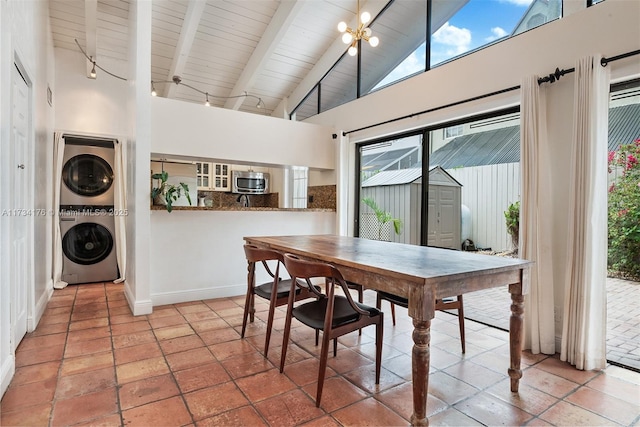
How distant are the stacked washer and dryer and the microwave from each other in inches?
87.7

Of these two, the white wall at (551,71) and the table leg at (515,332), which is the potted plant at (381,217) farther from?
the table leg at (515,332)

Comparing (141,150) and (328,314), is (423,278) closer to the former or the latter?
(328,314)

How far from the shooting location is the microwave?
21.5 feet

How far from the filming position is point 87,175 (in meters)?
4.62

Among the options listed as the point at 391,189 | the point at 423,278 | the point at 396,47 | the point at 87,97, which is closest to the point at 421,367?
the point at 423,278

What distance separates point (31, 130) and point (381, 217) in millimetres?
3610

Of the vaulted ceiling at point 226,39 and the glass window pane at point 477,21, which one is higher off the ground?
the vaulted ceiling at point 226,39

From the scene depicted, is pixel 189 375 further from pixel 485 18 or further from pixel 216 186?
pixel 216 186

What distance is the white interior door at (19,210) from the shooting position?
7.71ft

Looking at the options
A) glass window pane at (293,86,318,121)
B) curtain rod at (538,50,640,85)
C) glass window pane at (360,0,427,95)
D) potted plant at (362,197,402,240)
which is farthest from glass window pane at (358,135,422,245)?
curtain rod at (538,50,640,85)

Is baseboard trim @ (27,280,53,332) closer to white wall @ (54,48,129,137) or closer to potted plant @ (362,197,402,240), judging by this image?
white wall @ (54,48,129,137)

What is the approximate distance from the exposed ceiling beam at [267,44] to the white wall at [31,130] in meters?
2.36

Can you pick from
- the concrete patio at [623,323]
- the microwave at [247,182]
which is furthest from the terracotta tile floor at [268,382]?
the microwave at [247,182]

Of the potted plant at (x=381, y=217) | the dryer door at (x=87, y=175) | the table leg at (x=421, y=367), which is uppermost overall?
the dryer door at (x=87, y=175)
